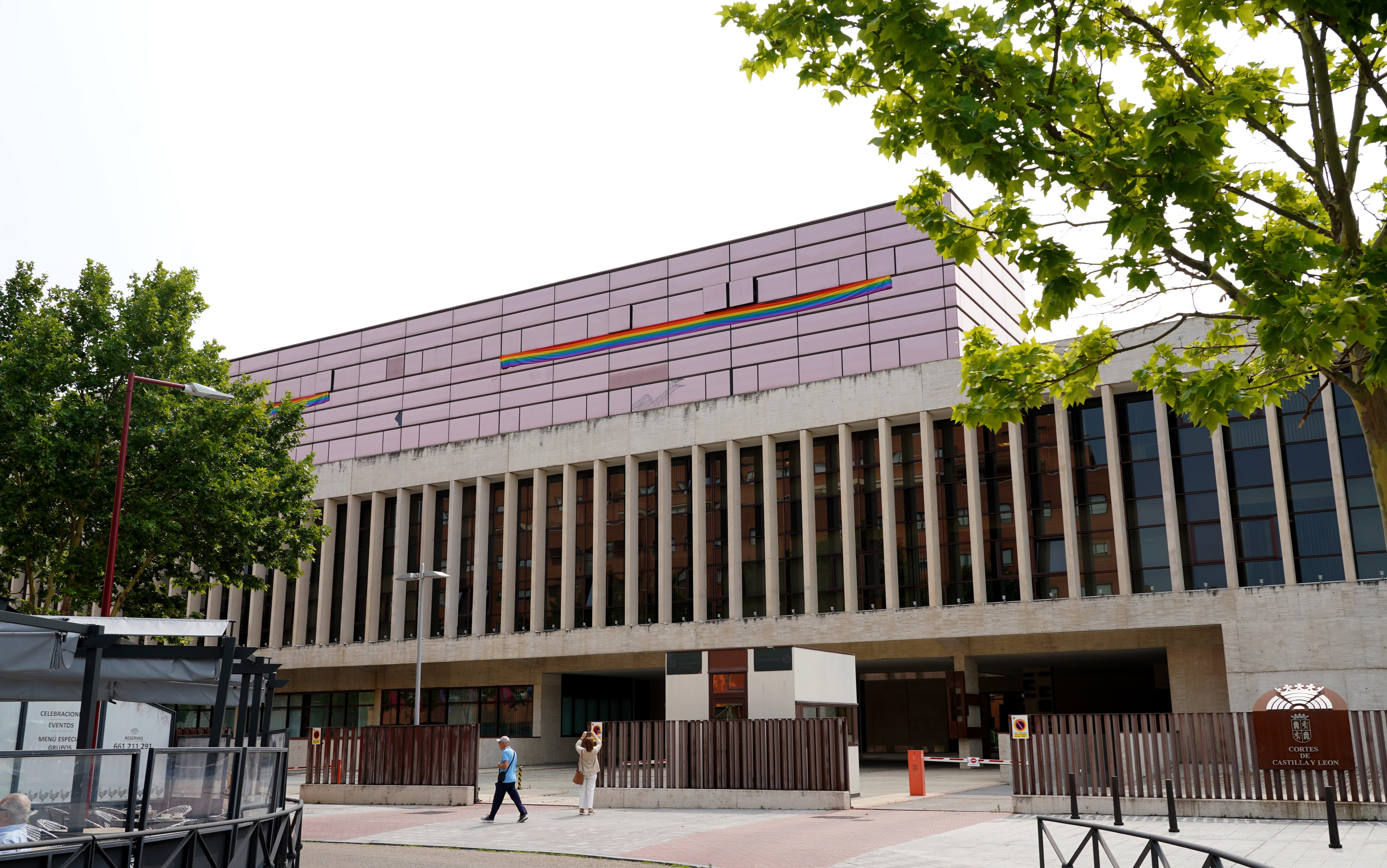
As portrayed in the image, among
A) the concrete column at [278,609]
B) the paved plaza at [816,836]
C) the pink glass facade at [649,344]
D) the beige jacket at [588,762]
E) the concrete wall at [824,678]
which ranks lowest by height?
the paved plaza at [816,836]

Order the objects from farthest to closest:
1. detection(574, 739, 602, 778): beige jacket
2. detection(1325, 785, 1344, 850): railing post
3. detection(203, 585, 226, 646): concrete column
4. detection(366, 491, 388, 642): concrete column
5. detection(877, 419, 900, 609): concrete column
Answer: detection(203, 585, 226, 646): concrete column, detection(366, 491, 388, 642): concrete column, detection(877, 419, 900, 609): concrete column, detection(574, 739, 602, 778): beige jacket, detection(1325, 785, 1344, 850): railing post

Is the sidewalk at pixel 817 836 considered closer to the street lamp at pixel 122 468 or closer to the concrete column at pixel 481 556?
the street lamp at pixel 122 468

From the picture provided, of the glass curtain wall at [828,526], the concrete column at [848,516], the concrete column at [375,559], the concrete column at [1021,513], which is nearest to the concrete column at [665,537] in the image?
the glass curtain wall at [828,526]

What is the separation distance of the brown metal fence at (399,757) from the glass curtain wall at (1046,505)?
20.1 meters

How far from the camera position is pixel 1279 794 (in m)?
17.2

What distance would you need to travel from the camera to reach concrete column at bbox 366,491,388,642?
4669cm

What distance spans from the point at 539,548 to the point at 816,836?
1139 inches

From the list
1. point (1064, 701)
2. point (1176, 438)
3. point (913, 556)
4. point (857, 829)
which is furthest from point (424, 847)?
point (1064, 701)

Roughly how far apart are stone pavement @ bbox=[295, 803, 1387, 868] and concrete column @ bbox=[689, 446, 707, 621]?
1881 centimetres

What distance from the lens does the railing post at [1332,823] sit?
1362 centimetres

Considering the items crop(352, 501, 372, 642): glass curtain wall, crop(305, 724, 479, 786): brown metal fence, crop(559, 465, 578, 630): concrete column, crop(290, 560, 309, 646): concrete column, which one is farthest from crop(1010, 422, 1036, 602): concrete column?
crop(290, 560, 309, 646): concrete column

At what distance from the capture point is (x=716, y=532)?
41.4 m

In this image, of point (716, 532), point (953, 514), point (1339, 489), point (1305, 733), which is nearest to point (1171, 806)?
point (1305, 733)

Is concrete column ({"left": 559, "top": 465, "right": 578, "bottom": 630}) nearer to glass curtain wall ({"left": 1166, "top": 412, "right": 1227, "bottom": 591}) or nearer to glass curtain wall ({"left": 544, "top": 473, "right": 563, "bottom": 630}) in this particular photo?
glass curtain wall ({"left": 544, "top": 473, "right": 563, "bottom": 630})
